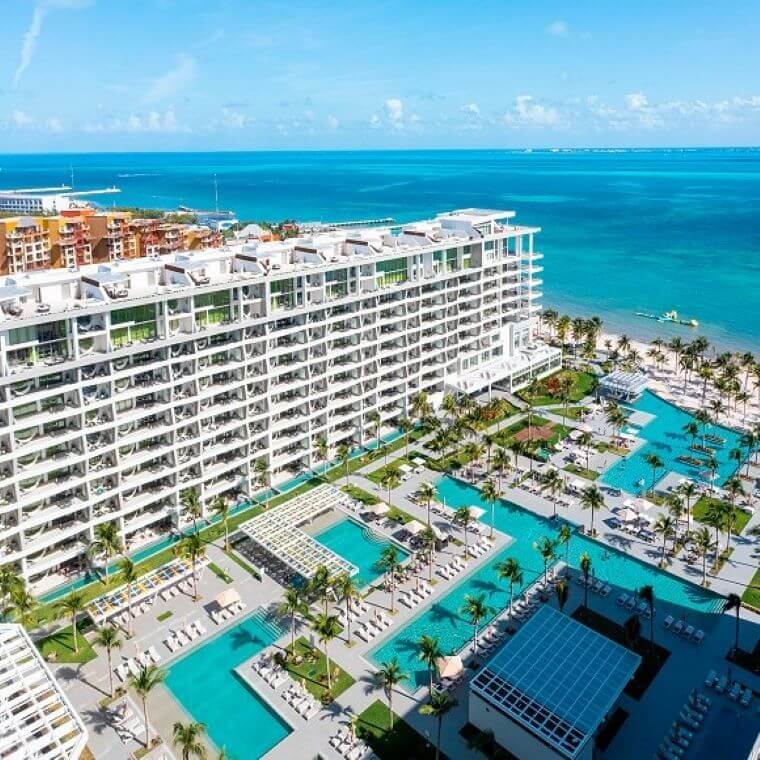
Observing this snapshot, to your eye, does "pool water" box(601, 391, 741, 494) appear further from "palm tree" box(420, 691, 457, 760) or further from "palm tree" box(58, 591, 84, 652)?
"palm tree" box(58, 591, 84, 652)

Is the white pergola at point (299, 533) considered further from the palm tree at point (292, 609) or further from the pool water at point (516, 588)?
the pool water at point (516, 588)

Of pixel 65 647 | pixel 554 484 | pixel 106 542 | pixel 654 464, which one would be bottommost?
pixel 65 647

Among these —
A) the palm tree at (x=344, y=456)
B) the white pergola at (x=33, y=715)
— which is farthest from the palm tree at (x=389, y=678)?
the palm tree at (x=344, y=456)

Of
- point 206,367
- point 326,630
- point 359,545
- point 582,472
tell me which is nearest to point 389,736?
point 326,630

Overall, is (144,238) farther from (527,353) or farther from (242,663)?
(242,663)

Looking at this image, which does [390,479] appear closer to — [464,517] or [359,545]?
[359,545]

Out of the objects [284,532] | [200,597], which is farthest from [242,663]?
[284,532]

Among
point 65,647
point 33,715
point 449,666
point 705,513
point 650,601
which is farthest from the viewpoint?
point 705,513

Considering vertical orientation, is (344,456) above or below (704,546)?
above
